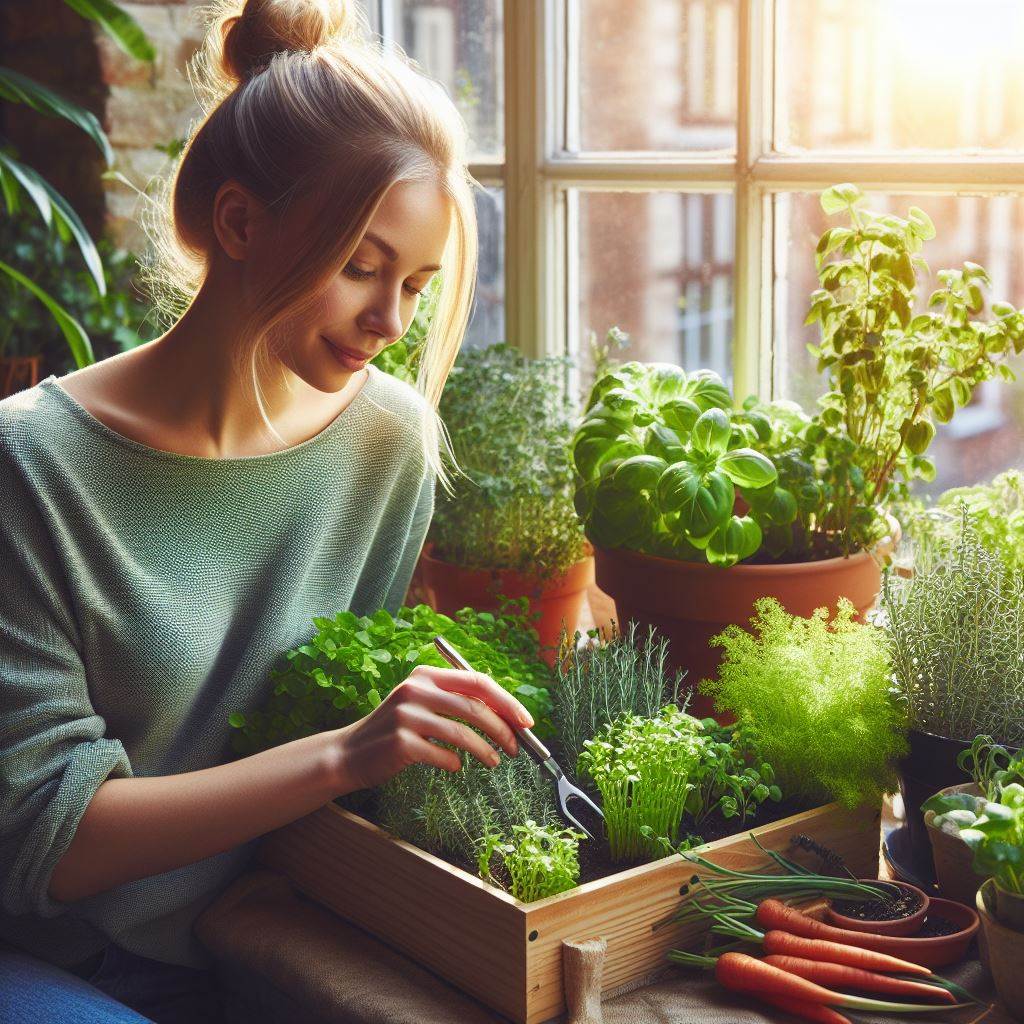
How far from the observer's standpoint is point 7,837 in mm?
1102

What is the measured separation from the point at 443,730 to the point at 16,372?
67.7 inches

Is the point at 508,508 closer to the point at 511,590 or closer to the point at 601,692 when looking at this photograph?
the point at 511,590

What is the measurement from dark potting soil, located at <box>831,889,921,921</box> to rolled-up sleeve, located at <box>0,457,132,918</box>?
25.4 inches

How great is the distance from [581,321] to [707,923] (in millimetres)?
1170

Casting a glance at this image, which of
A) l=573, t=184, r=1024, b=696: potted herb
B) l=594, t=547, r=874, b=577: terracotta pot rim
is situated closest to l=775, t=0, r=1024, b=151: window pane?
l=573, t=184, r=1024, b=696: potted herb

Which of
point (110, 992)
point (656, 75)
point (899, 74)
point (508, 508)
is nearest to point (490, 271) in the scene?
point (656, 75)

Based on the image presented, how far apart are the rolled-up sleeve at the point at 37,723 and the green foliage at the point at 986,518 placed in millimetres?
830

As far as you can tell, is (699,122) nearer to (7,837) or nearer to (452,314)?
(452,314)

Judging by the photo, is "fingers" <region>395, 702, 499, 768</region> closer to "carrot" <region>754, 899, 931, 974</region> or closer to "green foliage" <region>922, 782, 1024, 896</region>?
"carrot" <region>754, 899, 931, 974</region>

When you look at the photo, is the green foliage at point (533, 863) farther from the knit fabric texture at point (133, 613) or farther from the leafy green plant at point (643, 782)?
the knit fabric texture at point (133, 613)

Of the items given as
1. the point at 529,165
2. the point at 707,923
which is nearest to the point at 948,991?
the point at 707,923

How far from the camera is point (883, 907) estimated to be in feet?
3.52

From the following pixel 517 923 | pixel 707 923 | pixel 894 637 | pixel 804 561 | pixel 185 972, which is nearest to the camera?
pixel 517 923

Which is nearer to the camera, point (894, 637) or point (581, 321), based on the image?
point (894, 637)
